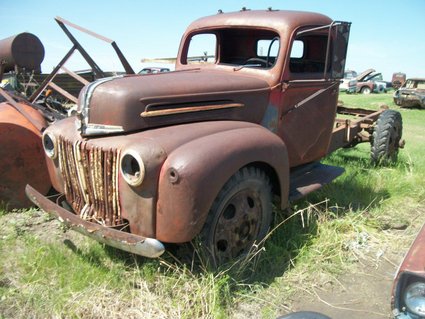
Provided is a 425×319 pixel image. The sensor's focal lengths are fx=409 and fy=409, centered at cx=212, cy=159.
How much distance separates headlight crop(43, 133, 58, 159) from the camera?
3.09 meters

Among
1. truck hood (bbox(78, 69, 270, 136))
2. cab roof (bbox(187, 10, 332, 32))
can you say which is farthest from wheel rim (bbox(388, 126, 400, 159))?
truck hood (bbox(78, 69, 270, 136))

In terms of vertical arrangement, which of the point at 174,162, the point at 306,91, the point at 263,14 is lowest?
the point at 174,162

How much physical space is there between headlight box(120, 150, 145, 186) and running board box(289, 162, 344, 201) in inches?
58.1

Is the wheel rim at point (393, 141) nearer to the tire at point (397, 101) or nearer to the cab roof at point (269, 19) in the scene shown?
the cab roof at point (269, 19)

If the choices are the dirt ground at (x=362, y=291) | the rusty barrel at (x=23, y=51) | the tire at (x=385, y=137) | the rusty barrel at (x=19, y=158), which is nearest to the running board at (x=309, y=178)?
the dirt ground at (x=362, y=291)

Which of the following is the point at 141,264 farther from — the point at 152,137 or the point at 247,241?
the point at 152,137

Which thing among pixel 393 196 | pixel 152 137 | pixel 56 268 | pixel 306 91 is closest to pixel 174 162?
pixel 152 137

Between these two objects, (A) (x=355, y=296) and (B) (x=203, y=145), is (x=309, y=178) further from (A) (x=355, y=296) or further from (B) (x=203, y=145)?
(B) (x=203, y=145)

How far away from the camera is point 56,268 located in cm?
296

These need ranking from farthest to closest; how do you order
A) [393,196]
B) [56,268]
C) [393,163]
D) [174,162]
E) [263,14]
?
[393,163], [393,196], [263,14], [56,268], [174,162]

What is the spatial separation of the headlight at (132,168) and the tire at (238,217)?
0.53 m

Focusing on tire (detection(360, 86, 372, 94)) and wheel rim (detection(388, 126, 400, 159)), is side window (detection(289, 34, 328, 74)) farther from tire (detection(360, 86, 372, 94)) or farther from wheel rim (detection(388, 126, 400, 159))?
tire (detection(360, 86, 372, 94))

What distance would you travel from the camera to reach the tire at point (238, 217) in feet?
A: 8.84

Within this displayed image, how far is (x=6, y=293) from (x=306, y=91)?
2917 mm
